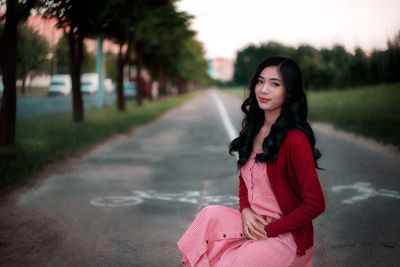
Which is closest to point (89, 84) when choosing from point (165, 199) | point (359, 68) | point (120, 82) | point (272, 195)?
point (120, 82)

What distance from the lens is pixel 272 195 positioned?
8.38 ft

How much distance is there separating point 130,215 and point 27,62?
34.1 feet

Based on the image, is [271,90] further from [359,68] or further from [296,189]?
A: [359,68]

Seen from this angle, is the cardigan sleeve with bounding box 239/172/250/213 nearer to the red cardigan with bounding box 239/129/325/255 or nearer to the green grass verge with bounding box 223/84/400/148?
the red cardigan with bounding box 239/129/325/255

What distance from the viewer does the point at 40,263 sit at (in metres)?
3.81

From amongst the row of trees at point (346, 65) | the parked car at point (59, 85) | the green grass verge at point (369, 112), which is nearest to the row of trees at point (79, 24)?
the row of trees at point (346, 65)

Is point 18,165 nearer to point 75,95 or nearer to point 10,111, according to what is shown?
point 10,111

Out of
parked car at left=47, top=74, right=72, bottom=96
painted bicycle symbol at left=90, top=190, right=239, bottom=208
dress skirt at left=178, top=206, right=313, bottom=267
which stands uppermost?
parked car at left=47, top=74, right=72, bottom=96

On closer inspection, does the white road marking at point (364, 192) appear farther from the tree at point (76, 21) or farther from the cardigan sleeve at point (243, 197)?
the tree at point (76, 21)

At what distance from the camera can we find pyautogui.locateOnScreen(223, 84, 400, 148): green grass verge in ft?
43.6

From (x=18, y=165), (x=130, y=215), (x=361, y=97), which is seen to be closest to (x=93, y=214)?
(x=130, y=215)

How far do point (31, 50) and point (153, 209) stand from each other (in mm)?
10584

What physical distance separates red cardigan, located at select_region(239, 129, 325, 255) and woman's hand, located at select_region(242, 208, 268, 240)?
62 millimetres

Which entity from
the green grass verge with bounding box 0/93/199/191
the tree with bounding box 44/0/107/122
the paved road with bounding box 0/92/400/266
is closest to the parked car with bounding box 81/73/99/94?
the tree with bounding box 44/0/107/122
